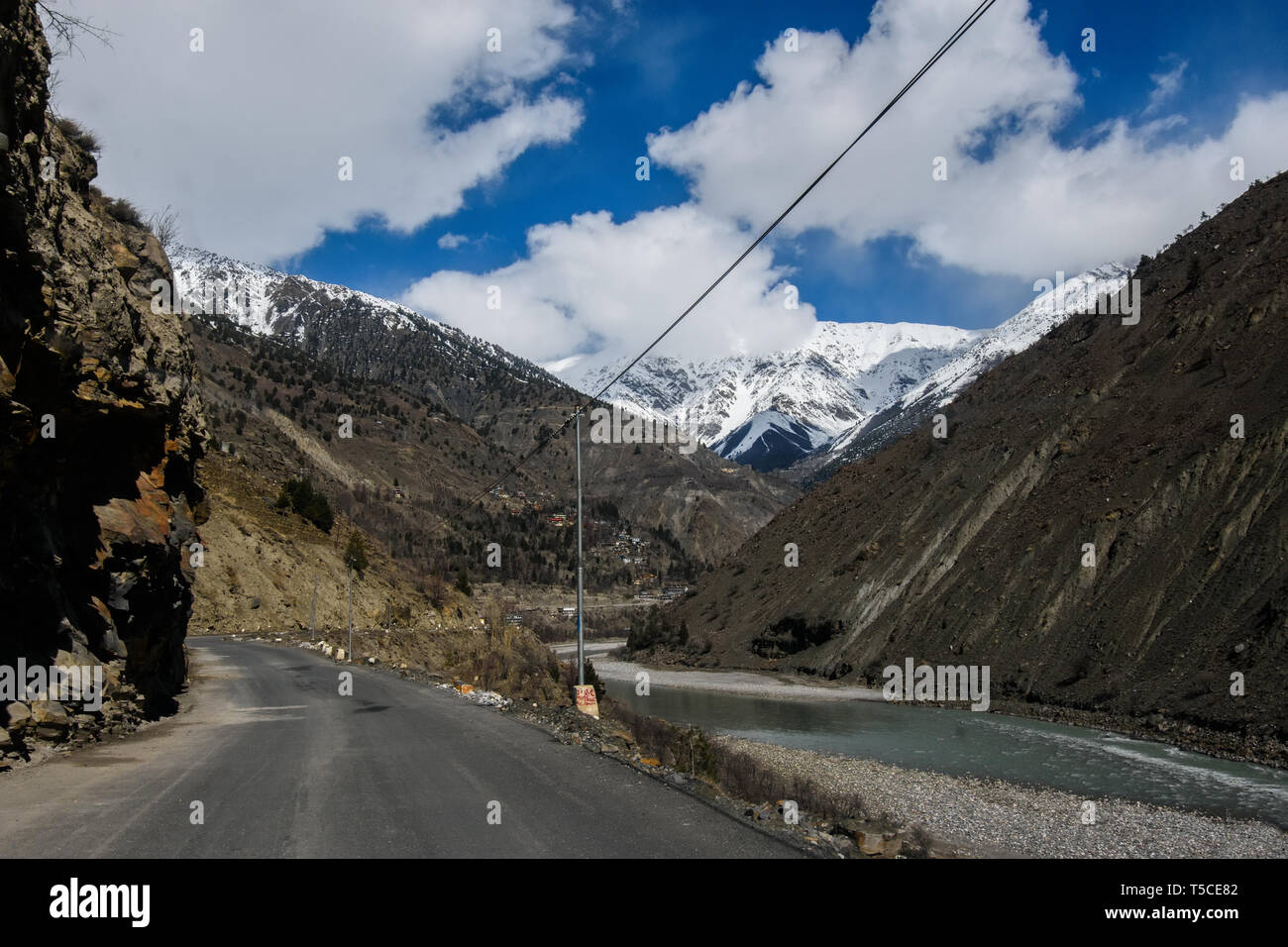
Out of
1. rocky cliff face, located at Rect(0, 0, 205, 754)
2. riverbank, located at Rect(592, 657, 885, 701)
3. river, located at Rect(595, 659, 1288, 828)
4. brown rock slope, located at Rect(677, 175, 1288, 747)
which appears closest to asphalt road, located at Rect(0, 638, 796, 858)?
rocky cliff face, located at Rect(0, 0, 205, 754)

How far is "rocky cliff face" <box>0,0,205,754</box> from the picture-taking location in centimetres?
950

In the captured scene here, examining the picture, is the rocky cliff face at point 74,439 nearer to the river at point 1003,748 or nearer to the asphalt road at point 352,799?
the asphalt road at point 352,799

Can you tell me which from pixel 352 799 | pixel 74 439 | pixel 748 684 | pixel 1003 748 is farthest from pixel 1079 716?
pixel 74 439

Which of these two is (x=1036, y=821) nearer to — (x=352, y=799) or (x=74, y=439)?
(x=352, y=799)

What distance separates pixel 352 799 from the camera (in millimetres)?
9031

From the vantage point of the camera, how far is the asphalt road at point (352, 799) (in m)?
7.30

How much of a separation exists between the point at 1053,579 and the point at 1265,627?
12.6 metres

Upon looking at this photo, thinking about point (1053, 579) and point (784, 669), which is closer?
point (1053, 579)

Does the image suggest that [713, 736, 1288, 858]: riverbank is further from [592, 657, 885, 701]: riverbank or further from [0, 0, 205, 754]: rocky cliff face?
[592, 657, 885, 701]: riverbank

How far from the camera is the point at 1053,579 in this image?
127 ft

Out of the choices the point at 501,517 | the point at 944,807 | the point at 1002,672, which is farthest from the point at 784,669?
the point at 501,517

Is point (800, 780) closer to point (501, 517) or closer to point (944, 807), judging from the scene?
point (944, 807)

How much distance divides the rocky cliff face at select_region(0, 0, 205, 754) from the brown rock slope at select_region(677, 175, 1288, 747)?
28.5 metres
